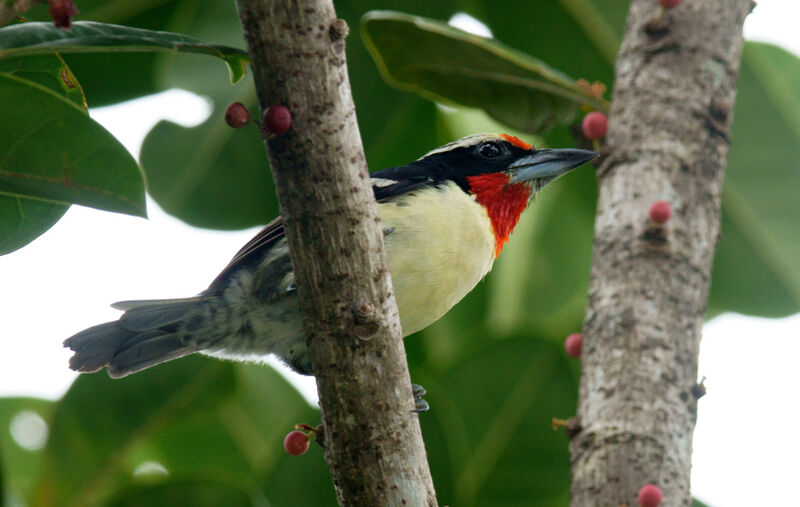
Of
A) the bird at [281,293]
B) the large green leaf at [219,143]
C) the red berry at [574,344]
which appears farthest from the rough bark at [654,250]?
the large green leaf at [219,143]

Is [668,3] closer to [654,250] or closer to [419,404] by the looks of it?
[654,250]

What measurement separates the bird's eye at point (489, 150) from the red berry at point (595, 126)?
0.63m

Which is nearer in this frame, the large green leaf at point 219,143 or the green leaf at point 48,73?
the green leaf at point 48,73

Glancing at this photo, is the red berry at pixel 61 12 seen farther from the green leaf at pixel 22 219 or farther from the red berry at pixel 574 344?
the red berry at pixel 574 344

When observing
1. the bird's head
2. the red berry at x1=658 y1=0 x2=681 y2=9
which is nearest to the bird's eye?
the bird's head

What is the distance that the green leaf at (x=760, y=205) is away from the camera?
3893 millimetres

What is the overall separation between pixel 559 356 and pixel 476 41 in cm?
119

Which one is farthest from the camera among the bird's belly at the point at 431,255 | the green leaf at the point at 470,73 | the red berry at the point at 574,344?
the green leaf at the point at 470,73

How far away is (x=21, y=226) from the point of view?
2158 mm

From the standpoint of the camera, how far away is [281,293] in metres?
3.15

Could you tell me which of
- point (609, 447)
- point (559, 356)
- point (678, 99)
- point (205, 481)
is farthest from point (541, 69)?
point (205, 481)

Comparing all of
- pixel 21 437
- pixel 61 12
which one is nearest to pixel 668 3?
pixel 61 12

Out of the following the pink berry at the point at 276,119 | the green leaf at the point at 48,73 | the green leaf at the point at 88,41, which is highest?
the green leaf at the point at 48,73

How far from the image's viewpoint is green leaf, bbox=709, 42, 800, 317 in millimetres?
3893
